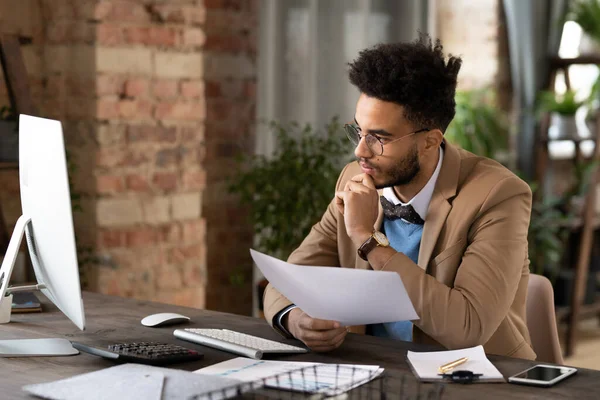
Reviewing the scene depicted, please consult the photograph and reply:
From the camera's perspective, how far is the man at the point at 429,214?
186 centimetres

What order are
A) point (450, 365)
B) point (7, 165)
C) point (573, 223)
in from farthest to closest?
point (573, 223)
point (7, 165)
point (450, 365)

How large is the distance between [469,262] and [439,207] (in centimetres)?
17

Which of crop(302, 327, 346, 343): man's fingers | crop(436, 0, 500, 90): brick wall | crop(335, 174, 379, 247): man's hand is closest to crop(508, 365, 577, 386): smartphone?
crop(302, 327, 346, 343): man's fingers

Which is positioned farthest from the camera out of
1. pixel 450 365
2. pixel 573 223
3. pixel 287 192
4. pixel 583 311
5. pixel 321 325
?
pixel 583 311

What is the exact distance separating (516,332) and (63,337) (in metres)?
0.94

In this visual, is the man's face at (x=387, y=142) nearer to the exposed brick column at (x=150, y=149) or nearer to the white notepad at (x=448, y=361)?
the white notepad at (x=448, y=361)

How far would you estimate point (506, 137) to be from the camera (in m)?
4.98

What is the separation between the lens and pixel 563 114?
4.91 m

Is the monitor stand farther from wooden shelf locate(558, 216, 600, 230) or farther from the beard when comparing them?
wooden shelf locate(558, 216, 600, 230)

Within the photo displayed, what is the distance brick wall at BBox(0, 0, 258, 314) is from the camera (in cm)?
314

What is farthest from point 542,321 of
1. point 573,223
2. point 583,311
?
point 583,311

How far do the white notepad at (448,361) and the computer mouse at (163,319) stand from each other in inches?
21.8

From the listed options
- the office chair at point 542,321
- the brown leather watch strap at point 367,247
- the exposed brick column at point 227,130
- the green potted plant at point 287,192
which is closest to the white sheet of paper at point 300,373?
the brown leather watch strap at point 367,247

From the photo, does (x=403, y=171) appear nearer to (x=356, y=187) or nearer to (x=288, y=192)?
(x=356, y=187)
